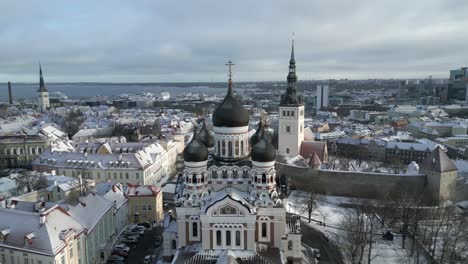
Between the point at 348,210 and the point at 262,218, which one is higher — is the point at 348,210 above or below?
below

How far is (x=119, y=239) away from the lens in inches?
1324

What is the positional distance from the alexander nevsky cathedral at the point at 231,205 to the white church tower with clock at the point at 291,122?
2042cm

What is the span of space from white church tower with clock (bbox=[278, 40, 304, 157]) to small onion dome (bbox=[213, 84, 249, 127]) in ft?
71.9

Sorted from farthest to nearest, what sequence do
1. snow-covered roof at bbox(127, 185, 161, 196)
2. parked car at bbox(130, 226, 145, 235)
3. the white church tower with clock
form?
the white church tower with clock
snow-covered roof at bbox(127, 185, 161, 196)
parked car at bbox(130, 226, 145, 235)

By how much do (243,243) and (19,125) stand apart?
7575cm

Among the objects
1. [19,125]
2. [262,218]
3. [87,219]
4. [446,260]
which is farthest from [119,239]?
[19,125]

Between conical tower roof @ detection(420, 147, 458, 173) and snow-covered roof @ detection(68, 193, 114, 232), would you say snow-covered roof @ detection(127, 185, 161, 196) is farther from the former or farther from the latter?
conical tower roof @ detection(420, 147, 458, 173)

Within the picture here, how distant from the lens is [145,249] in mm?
32094

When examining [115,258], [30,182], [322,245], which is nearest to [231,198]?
[115,258]

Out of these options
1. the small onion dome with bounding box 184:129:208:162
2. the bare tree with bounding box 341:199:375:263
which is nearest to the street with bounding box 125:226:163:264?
the small onion dome with bounding box 184:129:208:162

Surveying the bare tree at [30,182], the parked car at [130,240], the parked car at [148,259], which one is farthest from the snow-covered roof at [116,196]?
the bare tree at [30,182]

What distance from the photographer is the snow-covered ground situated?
30.9 m

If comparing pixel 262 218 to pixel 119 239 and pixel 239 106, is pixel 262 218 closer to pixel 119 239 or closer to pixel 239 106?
pixel 239 106

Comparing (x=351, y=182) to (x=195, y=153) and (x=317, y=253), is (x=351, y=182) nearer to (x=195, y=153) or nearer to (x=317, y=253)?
(x=317, y=253)
